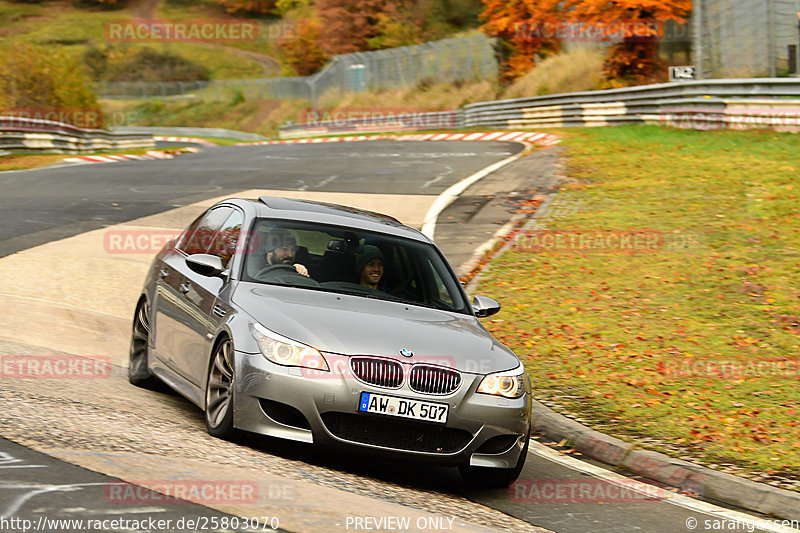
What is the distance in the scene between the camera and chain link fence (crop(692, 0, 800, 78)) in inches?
1110

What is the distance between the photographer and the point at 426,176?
76.8 feet

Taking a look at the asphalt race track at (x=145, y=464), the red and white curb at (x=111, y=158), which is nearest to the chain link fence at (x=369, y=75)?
the red and white curb at (x=111, y=158)

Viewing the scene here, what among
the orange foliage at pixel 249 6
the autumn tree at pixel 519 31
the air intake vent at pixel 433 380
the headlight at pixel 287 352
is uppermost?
the orange foliage at pixel 249 6

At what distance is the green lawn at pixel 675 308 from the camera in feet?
28.3

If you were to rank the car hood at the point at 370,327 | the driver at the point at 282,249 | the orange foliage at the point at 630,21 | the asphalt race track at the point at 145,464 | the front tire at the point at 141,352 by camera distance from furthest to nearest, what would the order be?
the orange foliage at the point at 630,21 < the front tire at the point at 141,352 < the driver at the point at 282,249 < the car hood at the point at 370,327 < the asphalt race track at the point at 145,464

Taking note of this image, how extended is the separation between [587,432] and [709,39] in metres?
24.1

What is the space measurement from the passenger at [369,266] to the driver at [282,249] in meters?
0.39

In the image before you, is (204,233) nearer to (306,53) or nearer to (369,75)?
(369,75)

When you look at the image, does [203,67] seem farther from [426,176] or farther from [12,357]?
[12,357]

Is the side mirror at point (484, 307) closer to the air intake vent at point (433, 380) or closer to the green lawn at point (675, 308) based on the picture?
the green lawn at point (675, 308)

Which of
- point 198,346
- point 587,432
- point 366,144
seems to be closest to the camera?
point 198,346

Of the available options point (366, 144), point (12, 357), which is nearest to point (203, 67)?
point (366, 144)

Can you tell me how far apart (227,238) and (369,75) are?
62750 mm

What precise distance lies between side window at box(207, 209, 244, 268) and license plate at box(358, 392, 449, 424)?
1849 mm
